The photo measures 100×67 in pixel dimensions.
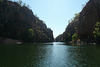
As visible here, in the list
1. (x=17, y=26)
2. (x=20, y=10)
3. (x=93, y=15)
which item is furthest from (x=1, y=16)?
(x=93, y=15)

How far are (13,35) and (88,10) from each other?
89.6m

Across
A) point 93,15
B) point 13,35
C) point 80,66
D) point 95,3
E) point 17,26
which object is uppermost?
point 95,3

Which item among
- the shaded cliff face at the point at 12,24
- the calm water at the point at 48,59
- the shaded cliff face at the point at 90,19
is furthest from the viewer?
the shaded cliff face at the point at 12,24

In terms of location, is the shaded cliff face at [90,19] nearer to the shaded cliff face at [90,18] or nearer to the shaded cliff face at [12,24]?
the shaded cliff face at [90,18]

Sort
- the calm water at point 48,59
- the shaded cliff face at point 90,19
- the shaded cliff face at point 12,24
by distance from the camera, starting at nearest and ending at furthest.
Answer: the calm water at point 48,59, the shaded cliff face at point 90,19, the shaded cliff face at point 12,24

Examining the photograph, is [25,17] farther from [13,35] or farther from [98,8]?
[98,8]

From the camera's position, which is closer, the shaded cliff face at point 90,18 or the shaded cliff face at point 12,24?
the shaded cliff face at point 90,18

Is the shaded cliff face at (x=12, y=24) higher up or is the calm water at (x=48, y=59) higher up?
the shaded cliff face at (x=12, y=24)

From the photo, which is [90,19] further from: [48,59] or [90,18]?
[48,59]

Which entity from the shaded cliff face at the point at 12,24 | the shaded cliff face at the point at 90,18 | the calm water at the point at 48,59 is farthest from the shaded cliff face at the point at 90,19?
the calm water at the point at 48,59

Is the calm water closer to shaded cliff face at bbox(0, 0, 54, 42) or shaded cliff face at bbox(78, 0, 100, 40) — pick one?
shaded cliff face at bbox(78, 0, 100, 40)

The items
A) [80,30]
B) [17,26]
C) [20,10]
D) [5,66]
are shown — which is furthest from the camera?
[20,10]

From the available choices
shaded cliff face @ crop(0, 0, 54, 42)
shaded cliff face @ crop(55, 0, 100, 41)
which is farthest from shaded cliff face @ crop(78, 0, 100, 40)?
shaded cliff face @ crop(0, 0, 54, 42)

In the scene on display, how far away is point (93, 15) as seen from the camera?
94562 mm
